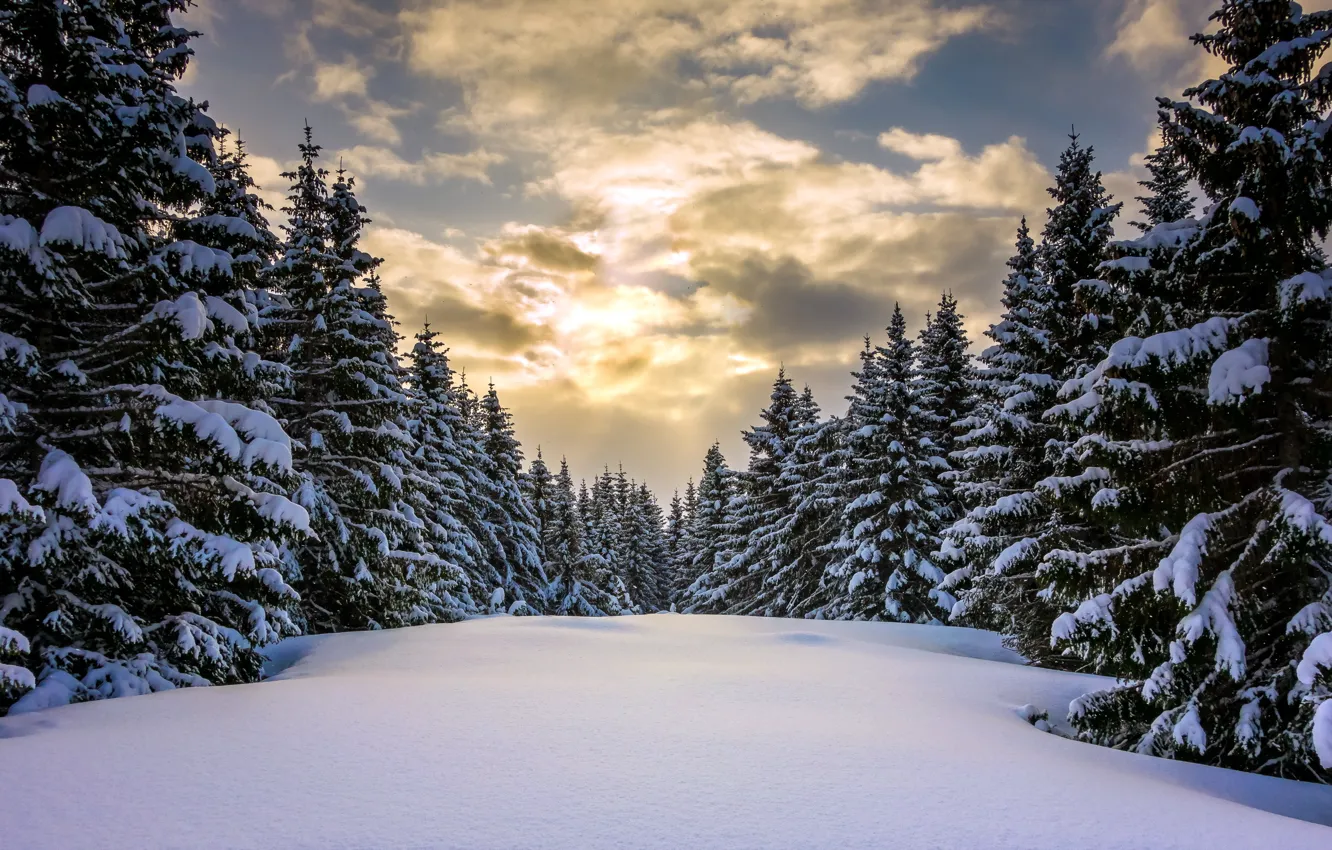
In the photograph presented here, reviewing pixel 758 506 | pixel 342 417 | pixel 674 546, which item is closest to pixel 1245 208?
pixel 342 417

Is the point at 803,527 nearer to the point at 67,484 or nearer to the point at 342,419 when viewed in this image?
the point at 342,419

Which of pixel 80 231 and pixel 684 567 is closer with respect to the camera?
pixel 80 231

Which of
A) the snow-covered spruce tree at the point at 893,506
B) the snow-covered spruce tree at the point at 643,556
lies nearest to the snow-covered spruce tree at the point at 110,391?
the snow-covered spruce tree at the point at 893,506

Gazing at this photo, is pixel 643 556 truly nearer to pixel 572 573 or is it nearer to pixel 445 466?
pixel 572 573

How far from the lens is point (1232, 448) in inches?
324

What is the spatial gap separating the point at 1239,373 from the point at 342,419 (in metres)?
18.4

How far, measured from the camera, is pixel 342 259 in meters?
19.0

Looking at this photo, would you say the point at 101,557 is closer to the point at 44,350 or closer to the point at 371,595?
the point at 44,350

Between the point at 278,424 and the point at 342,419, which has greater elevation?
the point at 342,419

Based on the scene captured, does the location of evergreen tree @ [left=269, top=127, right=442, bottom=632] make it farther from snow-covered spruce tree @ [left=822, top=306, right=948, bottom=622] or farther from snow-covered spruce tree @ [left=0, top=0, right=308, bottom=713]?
snow-covered spruce tree @ [left=822, top=306, right=948, bottom=622]

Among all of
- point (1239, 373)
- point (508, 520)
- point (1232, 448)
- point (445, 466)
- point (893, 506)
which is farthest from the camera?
point (508, 520)

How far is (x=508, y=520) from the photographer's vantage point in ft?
112

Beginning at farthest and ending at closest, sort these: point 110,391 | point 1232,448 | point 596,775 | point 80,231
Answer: point 110,391 → point 80,231 → point 1232,448 → point 596,775

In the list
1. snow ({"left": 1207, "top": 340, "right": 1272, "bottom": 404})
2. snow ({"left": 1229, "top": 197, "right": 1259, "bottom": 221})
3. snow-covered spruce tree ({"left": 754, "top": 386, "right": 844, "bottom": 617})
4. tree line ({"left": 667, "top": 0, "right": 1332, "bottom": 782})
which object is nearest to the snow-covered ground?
tree line ({"left": 667, "top": 0, "right": 1332, "bottom": 782})
